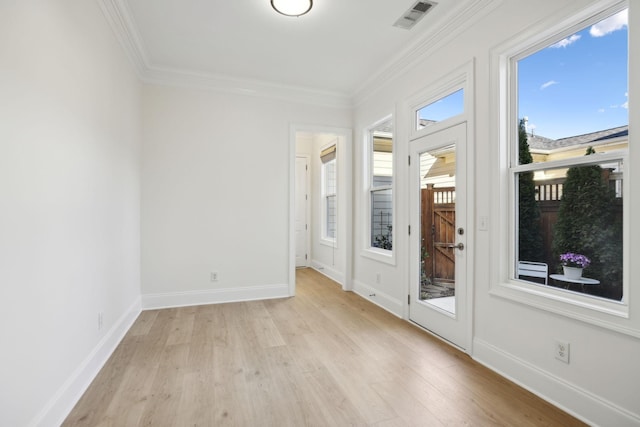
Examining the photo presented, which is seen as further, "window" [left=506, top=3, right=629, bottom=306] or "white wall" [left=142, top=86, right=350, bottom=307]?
"white wall" [left=142, top=86, right=350, bottom=307]

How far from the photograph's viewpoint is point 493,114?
2.39m

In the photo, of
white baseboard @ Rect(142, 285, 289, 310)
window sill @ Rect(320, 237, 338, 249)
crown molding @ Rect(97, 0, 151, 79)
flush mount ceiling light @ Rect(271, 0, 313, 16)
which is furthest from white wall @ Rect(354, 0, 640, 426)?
crown molding @ Rect(97, 0, 151, 79)

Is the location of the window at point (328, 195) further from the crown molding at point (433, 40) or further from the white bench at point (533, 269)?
the white bench at point (533, 269)

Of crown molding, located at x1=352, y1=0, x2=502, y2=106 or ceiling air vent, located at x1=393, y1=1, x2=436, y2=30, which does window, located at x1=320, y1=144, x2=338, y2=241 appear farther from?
ceiling air vent, located at x1=393, y1=1, x2=436, y2=30

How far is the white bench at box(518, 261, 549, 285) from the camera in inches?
84.6

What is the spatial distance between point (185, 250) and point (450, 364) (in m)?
3.15

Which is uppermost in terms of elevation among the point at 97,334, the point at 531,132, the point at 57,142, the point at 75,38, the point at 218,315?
the point at 75,38

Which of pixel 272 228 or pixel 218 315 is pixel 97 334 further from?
pixel 272 228

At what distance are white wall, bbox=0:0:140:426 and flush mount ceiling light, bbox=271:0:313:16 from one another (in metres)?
1.33

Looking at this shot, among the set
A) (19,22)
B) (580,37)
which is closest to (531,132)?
(580,37)

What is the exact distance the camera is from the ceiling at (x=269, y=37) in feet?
8.62

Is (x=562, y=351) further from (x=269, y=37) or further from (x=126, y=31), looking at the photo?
(x=126, y=31)

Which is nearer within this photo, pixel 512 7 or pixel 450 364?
pixel 512 7

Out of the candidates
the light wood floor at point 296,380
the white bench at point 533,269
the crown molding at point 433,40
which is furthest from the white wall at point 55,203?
the white bench at point 533,269
